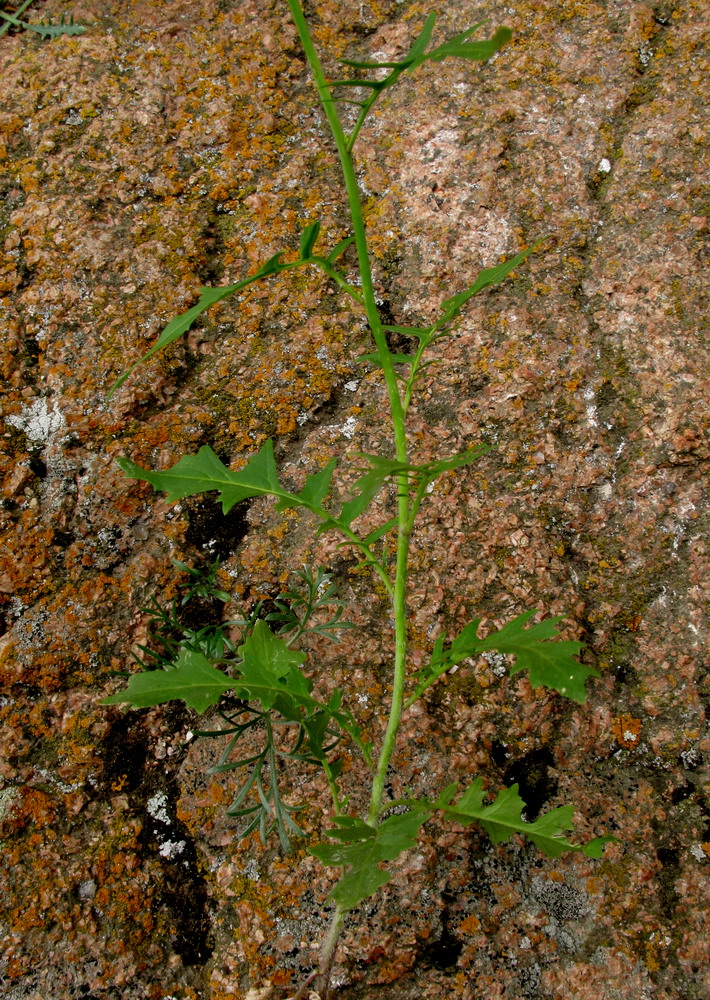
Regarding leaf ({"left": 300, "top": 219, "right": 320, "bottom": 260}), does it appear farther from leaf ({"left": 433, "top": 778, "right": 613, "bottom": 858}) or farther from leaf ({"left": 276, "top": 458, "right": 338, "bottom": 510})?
leaf ({"left": 433, "top": 778, "right": 613, "bottom": 858})

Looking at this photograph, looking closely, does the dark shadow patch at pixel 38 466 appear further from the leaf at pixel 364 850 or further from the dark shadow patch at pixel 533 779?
the dark shadow patch at pixel 533 779

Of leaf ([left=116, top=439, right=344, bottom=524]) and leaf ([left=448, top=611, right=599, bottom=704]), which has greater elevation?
leaf ([left=116, top=439, right=344, bottom=524])

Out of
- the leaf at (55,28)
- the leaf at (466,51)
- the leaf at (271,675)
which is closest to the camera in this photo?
the leaf at (466,51)

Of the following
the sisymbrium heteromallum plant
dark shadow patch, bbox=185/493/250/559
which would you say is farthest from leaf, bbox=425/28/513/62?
dark shadow patch, bbox=185/493/250/559

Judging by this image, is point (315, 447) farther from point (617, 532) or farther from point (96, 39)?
point (96, 39)

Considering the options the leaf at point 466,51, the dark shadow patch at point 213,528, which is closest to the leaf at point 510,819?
the dark shadow patch at point 213,528

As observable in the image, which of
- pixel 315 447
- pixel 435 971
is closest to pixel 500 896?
pixel 435 971
